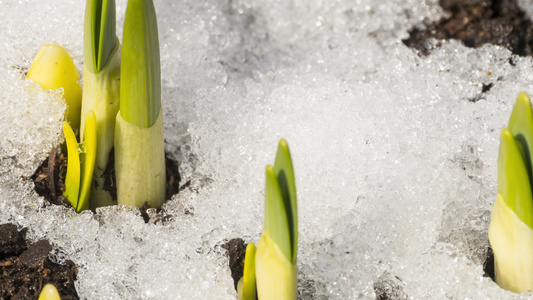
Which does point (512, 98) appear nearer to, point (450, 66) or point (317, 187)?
point (450, 66)

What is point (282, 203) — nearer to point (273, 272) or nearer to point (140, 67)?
point (273, 272)

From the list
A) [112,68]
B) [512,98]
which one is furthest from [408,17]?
[112,68]

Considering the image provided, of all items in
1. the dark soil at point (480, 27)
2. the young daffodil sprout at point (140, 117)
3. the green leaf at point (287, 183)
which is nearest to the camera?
the green leaf at point (287, 183)

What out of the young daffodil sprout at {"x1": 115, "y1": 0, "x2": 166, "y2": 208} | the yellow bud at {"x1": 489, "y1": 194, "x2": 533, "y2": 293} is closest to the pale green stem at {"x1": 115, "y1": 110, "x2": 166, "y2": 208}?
the young daffodil sprout at {"x1": 115, "y1": 0, "x2": 166, "y2": 208}

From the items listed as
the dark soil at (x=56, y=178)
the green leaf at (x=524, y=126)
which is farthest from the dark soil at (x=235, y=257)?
the green leaf at (x=524, y=126)

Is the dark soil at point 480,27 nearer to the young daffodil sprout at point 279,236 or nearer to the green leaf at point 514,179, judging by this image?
the green leaf at point 514,179

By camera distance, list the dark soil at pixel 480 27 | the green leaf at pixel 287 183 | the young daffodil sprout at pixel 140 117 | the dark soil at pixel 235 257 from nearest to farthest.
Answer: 1. the green leaf at pixel 287 183
2. the young daffodil sprout at pixel 140 117
3. the dark soil at pixel 235 257
4. the dark soil at pixel 480 27

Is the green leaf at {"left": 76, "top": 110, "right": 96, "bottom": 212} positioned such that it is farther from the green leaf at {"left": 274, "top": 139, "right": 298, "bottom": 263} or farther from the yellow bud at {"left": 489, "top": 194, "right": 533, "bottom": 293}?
the yellow bud at {"left": 489, "top": 194, "right": 533, "bottom": 293}
